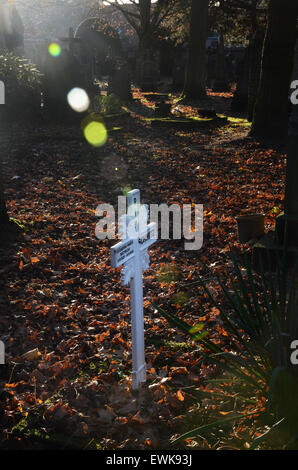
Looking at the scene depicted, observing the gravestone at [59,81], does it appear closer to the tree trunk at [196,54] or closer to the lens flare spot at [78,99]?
the lens flare spot at [78,99]

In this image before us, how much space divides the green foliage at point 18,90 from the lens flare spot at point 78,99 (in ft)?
3.24

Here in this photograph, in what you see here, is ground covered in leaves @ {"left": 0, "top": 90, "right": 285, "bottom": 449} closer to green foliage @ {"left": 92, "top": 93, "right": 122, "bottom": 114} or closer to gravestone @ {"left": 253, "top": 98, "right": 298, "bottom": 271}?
gravestone @ {"left": 253, "top": 98, "right": 298, "bottom": 271}

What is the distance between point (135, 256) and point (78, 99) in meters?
12.9

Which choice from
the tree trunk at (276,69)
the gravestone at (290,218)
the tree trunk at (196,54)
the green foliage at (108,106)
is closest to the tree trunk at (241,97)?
the tree trunk at (196,54)

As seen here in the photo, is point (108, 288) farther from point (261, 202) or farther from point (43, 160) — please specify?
point (43, 160)

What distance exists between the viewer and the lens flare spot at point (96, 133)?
1220 cm

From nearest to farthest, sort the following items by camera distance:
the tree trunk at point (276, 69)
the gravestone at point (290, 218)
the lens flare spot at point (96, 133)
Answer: the gravestone at point (290, 218), the tree trunk at point (276, 69), the lens flare spot at point (96, 133)

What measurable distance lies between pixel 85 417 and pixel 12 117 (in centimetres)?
1261

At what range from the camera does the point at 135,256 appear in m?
3.20

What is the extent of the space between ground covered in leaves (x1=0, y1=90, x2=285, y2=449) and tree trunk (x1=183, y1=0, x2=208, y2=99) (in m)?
11.1

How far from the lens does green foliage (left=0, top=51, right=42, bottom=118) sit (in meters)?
14.1
